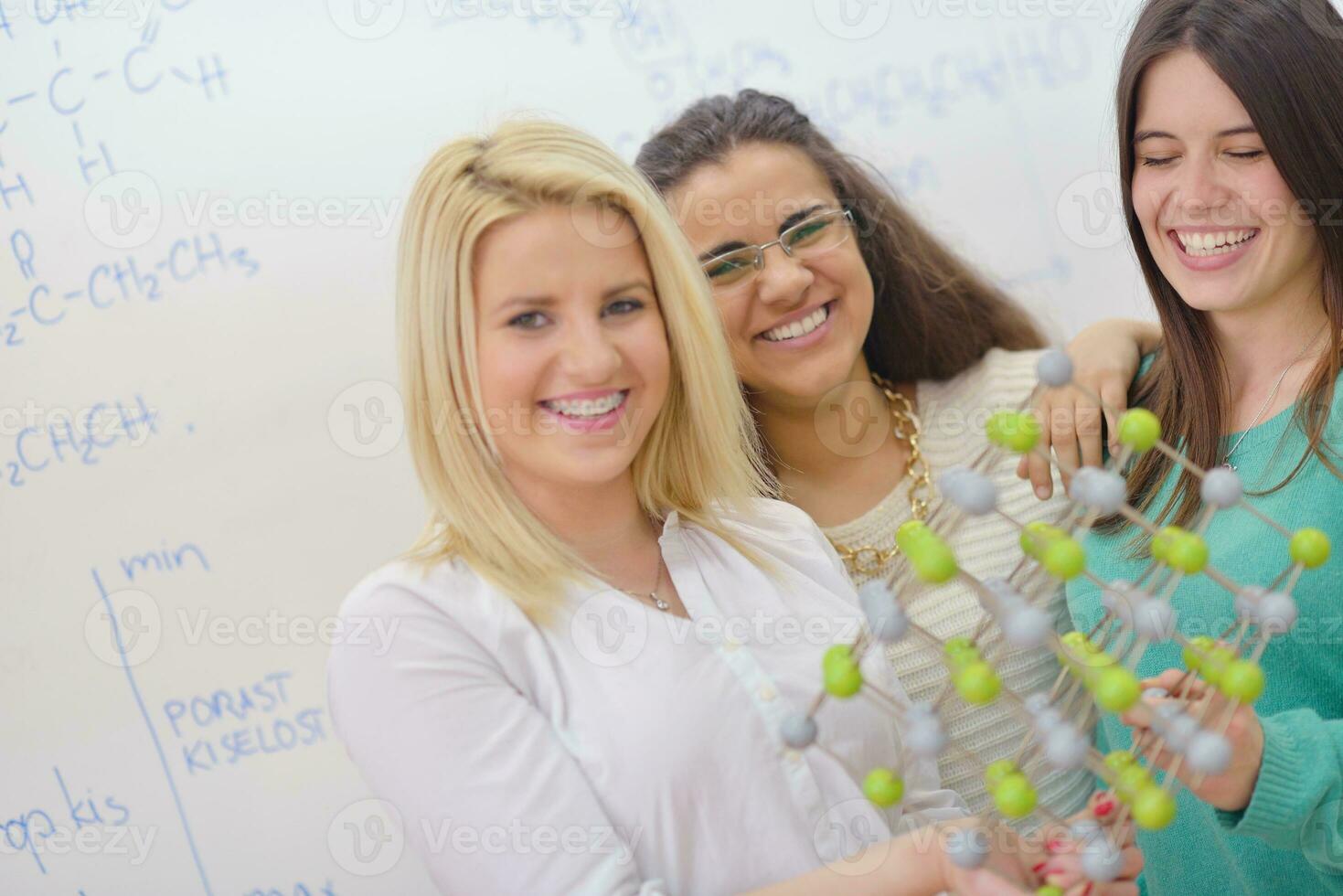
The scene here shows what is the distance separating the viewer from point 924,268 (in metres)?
1.71

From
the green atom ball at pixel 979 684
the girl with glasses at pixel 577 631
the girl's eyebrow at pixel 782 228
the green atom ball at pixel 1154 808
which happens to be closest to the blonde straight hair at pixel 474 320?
the girl with glasses at pixel 577 631

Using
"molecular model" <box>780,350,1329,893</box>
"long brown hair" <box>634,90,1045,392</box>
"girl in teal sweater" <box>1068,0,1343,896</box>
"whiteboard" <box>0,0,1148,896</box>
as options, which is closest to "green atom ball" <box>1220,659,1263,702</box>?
"molecular model" <box>780,350,1329,893</box>

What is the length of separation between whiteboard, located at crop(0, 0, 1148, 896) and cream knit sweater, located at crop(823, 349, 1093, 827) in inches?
25.7

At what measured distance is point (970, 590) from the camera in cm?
142

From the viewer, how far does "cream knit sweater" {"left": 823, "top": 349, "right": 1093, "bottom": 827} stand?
4.55 feet

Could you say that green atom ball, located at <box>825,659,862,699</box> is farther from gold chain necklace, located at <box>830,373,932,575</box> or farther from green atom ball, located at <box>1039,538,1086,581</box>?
gold chain necklace, located at <box>830,373,932,575</box>

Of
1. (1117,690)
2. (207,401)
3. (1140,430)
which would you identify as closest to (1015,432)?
(1140,430)

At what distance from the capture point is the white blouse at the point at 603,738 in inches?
38.2

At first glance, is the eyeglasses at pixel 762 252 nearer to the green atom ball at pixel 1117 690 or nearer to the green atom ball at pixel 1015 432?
the green atom ball at pixel 1015 432

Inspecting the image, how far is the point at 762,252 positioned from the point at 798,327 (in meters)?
0.10

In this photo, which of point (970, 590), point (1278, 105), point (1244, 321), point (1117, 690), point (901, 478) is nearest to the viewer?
point (1117, 690)

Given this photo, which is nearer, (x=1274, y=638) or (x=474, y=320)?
(x=474, y=320)

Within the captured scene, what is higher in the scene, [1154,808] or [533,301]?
[533,301]

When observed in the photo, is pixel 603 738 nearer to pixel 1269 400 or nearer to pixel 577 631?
→ pixel 577 631
